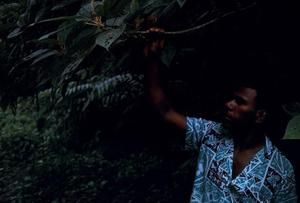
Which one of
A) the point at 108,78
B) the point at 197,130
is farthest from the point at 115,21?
the point at 108,78

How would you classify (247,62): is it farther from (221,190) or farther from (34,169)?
(34,169)

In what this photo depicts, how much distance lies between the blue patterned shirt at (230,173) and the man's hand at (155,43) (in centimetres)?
37

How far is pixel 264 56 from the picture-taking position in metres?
2.38

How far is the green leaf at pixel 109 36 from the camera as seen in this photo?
1.54m

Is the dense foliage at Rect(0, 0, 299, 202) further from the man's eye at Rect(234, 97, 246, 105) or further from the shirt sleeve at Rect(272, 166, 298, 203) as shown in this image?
the shirt sleeve at Rect(272, 166, 298, 203)

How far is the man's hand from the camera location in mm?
1824

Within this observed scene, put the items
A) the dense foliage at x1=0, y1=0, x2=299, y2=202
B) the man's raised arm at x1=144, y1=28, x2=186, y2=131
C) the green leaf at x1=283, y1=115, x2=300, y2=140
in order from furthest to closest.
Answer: the man's raised arm at x1=144, y1=28, x2=186, y2=131 → the dense foliage at x1=0, y1=0, x2=299, y2=202 → the green leaf at x1=283, y1=115, x2=300, y2=140

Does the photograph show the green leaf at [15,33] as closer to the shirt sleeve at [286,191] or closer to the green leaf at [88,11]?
the green leaf at [88,11]

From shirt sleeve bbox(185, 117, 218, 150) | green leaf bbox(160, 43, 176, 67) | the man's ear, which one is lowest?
shirt sleeve bbox(185, 117, 218, 150)

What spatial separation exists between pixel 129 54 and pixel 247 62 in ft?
2.07

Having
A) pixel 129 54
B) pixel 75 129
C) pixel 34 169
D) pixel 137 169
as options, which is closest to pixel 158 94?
pixel 129 54

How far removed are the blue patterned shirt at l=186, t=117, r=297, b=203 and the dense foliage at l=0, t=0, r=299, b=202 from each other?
343mm

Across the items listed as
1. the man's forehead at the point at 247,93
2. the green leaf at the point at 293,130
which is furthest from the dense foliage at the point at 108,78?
the man's forehead at the point at 247,93

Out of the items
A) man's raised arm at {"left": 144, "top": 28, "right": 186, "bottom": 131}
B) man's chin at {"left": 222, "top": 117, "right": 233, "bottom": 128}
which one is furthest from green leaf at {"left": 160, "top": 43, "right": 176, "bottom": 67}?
man's chin at {"left": 222, "top": 117, "right": 233, "bottom": 128}
